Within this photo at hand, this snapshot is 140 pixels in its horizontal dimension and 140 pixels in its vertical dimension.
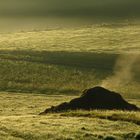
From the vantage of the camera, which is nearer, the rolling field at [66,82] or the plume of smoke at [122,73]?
the rolling field at [66,82]

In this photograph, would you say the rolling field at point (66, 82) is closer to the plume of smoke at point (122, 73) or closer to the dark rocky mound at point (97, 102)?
the plume of smoke at point (122, 73)

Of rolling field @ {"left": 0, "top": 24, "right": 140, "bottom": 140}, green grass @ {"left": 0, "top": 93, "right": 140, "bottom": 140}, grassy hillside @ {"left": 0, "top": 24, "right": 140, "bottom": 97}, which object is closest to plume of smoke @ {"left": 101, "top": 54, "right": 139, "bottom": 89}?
rolling field @ {"left": 0, "top": 24, "right": 140, "bottom": 140}

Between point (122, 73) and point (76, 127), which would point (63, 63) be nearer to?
point (122, 73)

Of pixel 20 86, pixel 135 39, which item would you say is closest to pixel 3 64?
pixel 20 86

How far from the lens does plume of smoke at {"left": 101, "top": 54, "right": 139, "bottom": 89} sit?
10882cm

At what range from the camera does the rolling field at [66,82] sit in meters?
31.1

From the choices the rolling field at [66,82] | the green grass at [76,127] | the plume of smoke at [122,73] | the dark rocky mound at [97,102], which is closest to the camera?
the green grass at [76,127]

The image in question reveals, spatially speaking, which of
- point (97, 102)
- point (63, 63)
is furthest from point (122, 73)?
point (97, 102)

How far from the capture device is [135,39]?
18275cm

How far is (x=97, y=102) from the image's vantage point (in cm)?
5119

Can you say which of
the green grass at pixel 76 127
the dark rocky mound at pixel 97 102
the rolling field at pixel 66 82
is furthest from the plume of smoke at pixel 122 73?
the green grass at pixel 76 127

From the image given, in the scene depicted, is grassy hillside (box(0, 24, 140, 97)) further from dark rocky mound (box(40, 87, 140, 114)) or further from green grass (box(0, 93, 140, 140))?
green grass (box(0, 93, 140, 140))

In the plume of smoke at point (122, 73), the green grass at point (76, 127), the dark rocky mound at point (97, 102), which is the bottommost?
the green grass at point (76, 127)

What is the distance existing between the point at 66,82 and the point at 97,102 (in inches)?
2232
